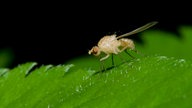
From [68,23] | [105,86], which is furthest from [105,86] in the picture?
[68,23]

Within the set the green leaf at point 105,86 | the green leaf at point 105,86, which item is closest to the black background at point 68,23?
the green leaf at point 105,86

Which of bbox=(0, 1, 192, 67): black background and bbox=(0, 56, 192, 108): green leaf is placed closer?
bbox=(0, 56, 192, 108): green leaf

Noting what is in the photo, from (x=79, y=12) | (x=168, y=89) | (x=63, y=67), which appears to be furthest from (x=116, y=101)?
(x=79, y=12)

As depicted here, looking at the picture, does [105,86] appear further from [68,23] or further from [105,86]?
[68,23]

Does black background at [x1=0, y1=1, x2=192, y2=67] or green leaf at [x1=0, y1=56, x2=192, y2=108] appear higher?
green leaf at [x1=0, y1=56, x2=192, y2=108]

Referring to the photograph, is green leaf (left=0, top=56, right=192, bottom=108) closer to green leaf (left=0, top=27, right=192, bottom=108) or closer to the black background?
green leaf (left=0, top=27, right=192, bottom=108)

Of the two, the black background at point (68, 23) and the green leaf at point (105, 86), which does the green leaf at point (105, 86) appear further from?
the black background at point (68, 23)

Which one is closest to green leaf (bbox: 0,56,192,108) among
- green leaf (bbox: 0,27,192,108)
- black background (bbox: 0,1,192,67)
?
green leaf (bbox: 0,27,192,108)

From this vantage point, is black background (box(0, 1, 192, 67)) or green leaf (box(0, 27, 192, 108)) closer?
green leaf (box(0, 27, 192, 108))

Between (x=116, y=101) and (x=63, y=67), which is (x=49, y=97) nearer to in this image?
(x=63, y=67)
